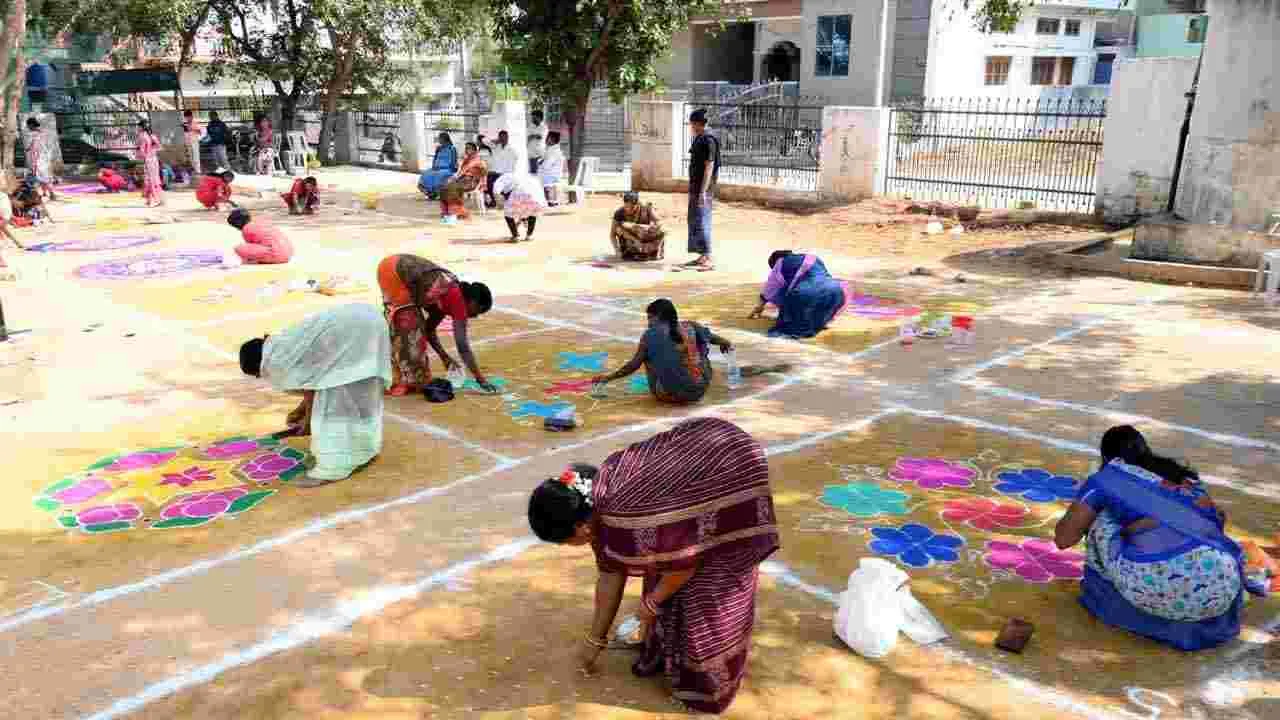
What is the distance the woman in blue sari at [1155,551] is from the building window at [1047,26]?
109ft

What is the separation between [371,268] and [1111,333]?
8939 millimetres

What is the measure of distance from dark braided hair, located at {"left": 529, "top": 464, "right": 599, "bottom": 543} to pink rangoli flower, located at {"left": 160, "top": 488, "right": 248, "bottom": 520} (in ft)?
10.2

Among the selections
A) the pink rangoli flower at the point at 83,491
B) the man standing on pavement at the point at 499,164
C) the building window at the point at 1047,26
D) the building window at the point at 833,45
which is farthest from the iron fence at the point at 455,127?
the building window at the point at 1047,26

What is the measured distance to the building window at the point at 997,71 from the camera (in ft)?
106

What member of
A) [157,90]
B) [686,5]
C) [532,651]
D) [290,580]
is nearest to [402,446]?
[290,580]

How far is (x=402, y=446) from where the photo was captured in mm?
6805

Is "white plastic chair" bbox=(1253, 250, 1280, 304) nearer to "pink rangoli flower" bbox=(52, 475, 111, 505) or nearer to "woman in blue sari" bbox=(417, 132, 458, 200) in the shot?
"pink rangoli flower" bbox=(52, 475, 111, 505)

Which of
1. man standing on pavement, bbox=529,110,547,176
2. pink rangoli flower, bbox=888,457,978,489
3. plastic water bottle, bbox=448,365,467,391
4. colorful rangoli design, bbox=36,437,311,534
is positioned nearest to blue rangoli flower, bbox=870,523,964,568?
pink rangoli flower, bbox=888,457,978,489

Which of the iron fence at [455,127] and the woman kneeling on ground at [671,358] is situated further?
the iron fence at [455,127]

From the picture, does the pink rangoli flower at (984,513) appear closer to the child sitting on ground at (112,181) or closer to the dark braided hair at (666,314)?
the dark braided hair at (666,314)

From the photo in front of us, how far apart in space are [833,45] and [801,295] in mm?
23994

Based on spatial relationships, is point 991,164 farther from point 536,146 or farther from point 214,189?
point 214,189

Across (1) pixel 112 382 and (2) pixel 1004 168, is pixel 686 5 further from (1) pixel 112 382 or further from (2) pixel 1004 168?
(1) pixel 112 382

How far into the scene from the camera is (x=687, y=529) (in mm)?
3484
